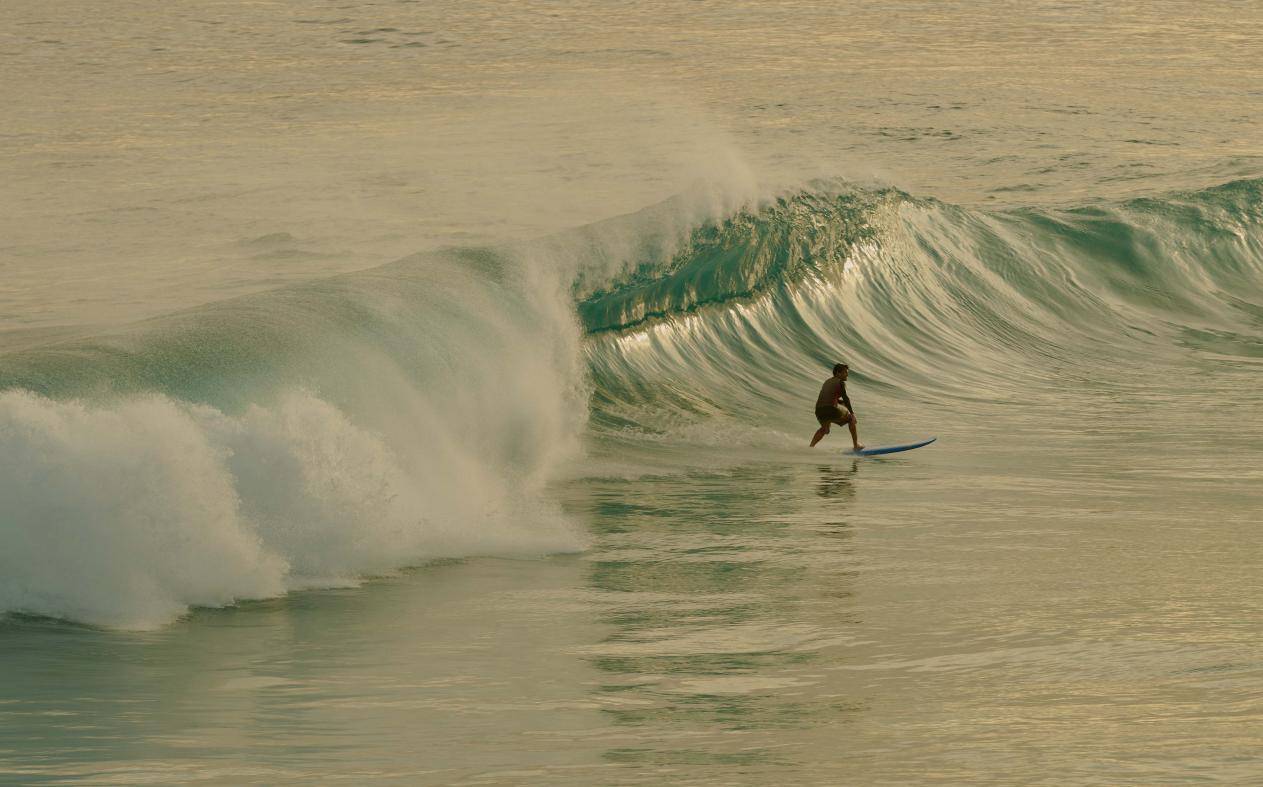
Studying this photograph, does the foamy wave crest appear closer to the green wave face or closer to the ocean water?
the ocean water

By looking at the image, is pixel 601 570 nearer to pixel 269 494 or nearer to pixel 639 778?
pixel 269 494

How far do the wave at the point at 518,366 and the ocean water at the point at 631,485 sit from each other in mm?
33

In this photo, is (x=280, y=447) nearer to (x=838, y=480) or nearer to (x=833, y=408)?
(x=838, y=480)

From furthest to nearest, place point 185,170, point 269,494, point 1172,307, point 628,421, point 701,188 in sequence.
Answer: point 185,170 < point 1172,307 < point 701,188 < point 628,421 < point 269,494

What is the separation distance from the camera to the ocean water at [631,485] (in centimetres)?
584

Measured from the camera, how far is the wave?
7.74 metres

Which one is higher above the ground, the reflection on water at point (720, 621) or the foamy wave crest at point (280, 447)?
the foamy wave crest at point (280, 447)

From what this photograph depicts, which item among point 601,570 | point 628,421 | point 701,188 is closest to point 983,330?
point 701,188

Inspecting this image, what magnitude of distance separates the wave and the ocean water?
3cm

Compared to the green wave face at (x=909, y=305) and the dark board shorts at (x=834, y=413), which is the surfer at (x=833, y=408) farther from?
the green wave face at (x=909, y=305)

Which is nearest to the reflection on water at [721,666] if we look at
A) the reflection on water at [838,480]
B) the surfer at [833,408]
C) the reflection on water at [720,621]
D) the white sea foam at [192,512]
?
the reflection on water at [720,621]

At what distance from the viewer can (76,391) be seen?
Result: 9500mm

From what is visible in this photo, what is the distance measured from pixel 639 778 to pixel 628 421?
27.9 ft

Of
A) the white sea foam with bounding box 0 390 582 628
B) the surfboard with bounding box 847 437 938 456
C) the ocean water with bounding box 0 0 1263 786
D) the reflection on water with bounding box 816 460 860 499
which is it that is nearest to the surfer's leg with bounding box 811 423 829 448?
the ocean water with bounding box 0 0 1263 786
